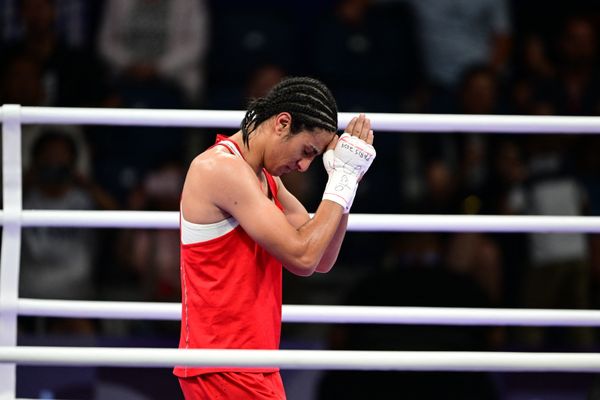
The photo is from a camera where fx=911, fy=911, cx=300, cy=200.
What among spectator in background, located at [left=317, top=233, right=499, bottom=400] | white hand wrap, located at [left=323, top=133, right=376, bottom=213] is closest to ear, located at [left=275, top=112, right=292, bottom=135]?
→ white hand wrap, located at [left=323, top=133, right=376, bottom=213]

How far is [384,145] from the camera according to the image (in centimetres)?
652

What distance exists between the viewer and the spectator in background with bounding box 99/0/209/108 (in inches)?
266

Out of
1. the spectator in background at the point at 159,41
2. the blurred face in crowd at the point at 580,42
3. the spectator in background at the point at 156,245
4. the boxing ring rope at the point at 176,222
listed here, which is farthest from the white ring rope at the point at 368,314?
the blurred face in crowd at the point at 580,42

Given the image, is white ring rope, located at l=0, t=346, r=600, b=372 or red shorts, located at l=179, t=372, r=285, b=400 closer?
white ring rope, located at l=0, t=346, r=600, b=372

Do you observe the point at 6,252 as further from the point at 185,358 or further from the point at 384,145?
the point at 384,145

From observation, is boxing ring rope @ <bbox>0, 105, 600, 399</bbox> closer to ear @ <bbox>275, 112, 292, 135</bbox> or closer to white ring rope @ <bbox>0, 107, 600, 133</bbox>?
white ring rope @ <bbox>0, 107, 600, 133</bbox>

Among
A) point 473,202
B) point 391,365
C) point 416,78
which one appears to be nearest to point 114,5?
point 416,78

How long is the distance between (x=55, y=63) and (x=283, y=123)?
4.05m

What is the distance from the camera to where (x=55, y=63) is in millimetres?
6293

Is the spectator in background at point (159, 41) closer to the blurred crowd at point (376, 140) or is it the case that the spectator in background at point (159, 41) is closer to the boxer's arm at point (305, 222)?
the blurred crowd at point (376, 140)

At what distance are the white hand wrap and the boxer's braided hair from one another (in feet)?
0.26

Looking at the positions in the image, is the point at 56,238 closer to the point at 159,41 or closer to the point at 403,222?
the point at 159,41

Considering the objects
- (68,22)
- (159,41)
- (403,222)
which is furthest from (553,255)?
(68,22)

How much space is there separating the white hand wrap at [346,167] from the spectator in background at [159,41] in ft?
13.8
